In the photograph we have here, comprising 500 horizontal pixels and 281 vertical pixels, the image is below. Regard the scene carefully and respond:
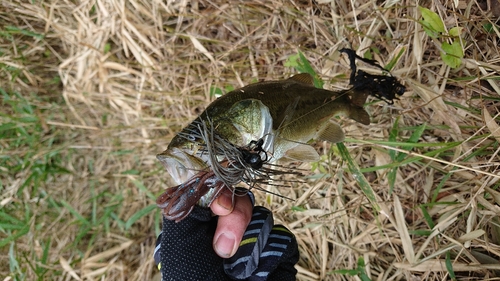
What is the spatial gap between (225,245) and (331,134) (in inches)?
23.3

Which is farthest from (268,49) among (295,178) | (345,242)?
(345,242)

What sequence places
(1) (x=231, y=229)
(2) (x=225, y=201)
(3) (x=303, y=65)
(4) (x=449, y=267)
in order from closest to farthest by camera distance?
(2) (x=225, y=201) < (1) (x=231, y=229) < (4) (x=449, y=267) < (3) (x=303, y=65)

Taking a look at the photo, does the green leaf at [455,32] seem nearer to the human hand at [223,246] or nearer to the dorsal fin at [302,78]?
the dorsal fin at [302,78]

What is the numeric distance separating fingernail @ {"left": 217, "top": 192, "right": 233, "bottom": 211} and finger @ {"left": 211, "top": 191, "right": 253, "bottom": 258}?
80 mm

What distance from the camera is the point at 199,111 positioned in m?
2.93

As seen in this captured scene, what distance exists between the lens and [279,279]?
5.16ft

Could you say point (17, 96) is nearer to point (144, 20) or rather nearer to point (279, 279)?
point (144, 20)

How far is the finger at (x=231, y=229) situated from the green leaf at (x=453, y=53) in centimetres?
101

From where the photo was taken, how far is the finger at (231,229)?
1451mm

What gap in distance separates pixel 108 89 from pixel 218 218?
205cm

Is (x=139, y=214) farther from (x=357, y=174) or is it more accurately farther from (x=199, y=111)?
(x=357, y=174)

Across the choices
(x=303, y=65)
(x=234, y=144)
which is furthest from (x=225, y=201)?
(x=303, y=65)

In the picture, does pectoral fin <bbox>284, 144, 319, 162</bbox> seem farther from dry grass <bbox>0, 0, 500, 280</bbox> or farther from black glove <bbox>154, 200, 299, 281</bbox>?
dry grass <bbox>0, 0, 500, 280</bbox>

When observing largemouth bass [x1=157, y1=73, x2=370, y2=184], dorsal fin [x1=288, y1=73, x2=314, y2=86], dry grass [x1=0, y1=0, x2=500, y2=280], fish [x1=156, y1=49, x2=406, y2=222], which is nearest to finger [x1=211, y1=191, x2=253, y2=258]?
fish [x1=156, y1=49, x2=406, y2=222]
